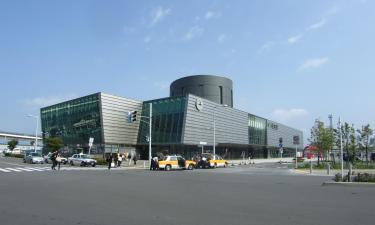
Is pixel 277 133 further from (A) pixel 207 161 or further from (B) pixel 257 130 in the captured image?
(A) pixel 207 161

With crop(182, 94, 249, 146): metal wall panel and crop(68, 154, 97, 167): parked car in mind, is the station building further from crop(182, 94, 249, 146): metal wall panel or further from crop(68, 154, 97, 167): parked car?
crop(68, 154, 97, 167): parked car

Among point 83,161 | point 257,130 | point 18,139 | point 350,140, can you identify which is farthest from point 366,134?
point 18,139

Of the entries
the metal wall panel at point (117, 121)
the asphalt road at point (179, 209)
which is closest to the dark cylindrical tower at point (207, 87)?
the metal wall panel at point (117, 121)

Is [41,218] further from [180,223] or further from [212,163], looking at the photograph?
[212,163]

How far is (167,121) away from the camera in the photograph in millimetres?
72625

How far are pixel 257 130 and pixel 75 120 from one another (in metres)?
45.8

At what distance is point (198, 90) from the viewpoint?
340 ft

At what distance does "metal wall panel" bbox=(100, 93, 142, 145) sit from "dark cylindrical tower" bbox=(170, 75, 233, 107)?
2812 centimetres

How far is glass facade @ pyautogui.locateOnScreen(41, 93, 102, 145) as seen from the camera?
74.8m

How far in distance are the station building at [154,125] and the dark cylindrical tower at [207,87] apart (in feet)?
40.7

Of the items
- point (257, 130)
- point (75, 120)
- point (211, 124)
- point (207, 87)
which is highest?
point (207, 87)

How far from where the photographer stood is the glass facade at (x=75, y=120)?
74750 mm

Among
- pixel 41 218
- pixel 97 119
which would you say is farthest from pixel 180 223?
pixel 97 119

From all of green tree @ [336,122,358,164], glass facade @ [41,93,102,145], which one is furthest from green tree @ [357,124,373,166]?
glass facade @ [41,93,102,145]
